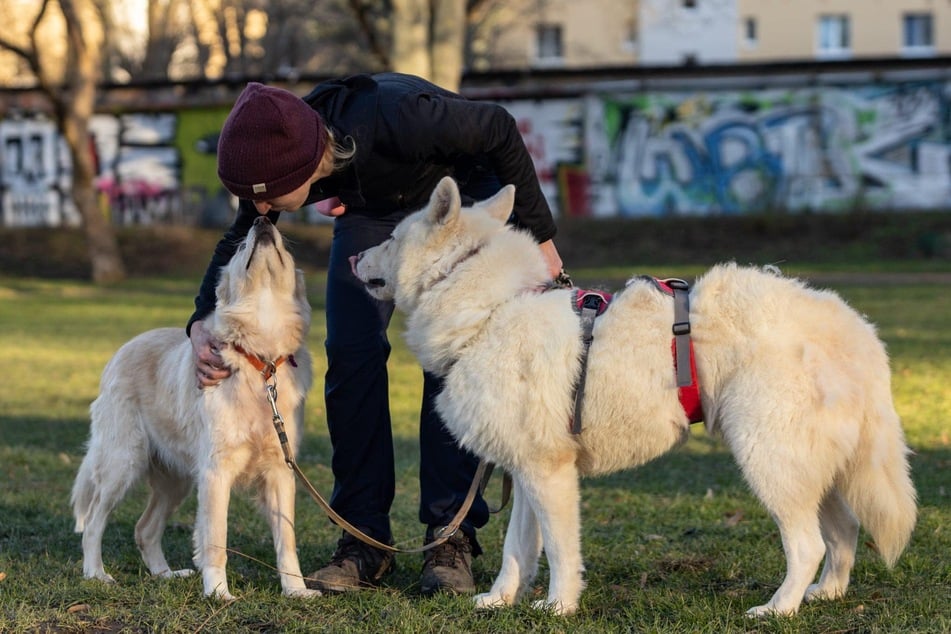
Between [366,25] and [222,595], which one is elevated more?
[366,25]

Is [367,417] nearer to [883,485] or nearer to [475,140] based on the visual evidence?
[475,140]

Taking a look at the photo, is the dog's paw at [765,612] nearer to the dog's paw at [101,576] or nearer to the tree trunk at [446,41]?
the dog's paw at [101,576]

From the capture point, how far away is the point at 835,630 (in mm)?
4121

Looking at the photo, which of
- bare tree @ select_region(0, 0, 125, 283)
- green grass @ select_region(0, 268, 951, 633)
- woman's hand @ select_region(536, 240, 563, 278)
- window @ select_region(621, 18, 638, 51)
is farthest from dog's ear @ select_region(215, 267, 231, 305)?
window @ select_region(621, 18, 638, 51)

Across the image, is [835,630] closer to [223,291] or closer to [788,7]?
[223,291]

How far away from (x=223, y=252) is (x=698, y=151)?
28.3 m

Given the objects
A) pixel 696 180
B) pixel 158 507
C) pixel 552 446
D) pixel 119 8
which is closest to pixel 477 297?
pixel 552 446

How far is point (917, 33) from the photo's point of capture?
51.8 metres

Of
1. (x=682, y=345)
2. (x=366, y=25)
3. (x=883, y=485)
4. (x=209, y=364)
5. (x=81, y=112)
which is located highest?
(x=366, y=25)

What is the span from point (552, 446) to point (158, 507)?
2367 mm

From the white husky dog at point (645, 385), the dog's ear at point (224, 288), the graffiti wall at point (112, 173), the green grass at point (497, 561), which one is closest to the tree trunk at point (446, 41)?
the green grass at point (497, 561)

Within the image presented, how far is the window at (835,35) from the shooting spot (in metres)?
52.0

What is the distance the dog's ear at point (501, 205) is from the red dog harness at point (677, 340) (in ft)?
1.48

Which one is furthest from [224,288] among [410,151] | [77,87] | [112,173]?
[112,173]
